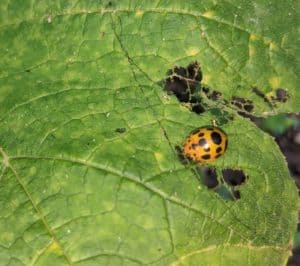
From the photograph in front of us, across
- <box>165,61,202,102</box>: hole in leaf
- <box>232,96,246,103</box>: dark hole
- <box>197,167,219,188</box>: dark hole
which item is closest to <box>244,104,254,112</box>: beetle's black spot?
<box>232,96,246,103</box>: dark hole

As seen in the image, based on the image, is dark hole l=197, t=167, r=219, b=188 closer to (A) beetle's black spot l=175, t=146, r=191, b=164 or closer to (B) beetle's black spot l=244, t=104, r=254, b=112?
(A) beetle's black spot l=175, t=146, r=191, b=164

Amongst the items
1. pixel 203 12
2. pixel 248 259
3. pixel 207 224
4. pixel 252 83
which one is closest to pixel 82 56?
pixel 203 12

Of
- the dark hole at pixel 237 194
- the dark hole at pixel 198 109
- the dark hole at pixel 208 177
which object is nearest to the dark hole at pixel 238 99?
the dark hole at pixel 198 109

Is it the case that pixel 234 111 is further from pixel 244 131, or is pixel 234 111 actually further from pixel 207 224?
pixel 207 224

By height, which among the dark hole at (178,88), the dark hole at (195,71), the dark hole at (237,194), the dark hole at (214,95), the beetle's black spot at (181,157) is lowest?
the dark hole at (237,194)

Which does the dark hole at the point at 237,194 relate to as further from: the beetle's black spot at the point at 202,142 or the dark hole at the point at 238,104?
the dark hole at the point at 238,104

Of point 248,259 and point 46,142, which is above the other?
point 46,142

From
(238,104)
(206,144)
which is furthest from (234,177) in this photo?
(238,104)
